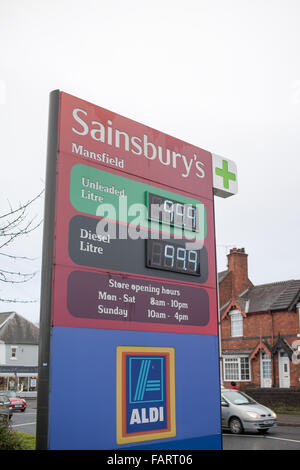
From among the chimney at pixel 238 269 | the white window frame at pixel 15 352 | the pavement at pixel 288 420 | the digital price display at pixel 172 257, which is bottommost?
the pavement at pixel 288 420

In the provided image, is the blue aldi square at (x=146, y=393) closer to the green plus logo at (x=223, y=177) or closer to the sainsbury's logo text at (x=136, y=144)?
the sainsbury's logo text at (x=136, y=144)

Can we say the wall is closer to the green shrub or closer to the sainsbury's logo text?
the green shrub

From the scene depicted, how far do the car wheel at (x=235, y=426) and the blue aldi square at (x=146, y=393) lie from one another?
34.5ft

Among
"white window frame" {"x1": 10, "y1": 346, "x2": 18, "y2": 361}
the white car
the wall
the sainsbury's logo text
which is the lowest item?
the wall

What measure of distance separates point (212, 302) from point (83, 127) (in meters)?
3.83

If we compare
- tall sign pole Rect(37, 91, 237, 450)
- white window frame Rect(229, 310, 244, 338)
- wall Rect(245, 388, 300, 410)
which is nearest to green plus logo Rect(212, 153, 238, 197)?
tall sign pole Rect(37, 91, 237, 450)

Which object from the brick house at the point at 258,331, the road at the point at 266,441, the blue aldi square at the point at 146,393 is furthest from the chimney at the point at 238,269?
the blue aldi square at the point at 146,393

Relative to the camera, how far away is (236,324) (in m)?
38.8

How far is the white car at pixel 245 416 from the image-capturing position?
1686 centimetres

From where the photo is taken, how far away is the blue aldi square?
7262mm

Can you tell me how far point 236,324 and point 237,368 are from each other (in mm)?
3351

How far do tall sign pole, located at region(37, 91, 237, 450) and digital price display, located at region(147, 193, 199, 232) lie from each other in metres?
0.02
